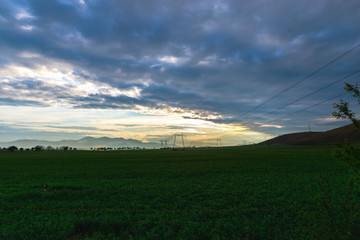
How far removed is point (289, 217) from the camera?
11680 millimetres

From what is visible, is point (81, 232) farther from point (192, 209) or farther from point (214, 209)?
point (214, 209)

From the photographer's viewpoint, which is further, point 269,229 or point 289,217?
point 289,217

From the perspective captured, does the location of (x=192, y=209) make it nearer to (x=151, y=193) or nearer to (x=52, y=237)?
(x=151, y=193)

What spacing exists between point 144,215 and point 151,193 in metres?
5.70

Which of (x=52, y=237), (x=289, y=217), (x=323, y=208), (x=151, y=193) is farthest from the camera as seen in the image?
(x=151, y=193)

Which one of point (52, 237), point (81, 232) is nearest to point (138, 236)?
point (81, 232)

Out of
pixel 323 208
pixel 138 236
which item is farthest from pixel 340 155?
pixel 138 236

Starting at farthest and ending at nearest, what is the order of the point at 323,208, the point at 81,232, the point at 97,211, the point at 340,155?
the point at 97,211, the point at 81,232, the point at 323,208, the point at 340,155

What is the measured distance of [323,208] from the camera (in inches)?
267

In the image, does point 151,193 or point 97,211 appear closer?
point 97,211

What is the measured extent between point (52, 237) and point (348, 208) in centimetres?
1253

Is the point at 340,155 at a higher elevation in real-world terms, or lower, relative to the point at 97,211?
higher

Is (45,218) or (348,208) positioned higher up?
(348,208)

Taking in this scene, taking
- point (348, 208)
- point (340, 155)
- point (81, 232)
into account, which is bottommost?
point (81, 232)
